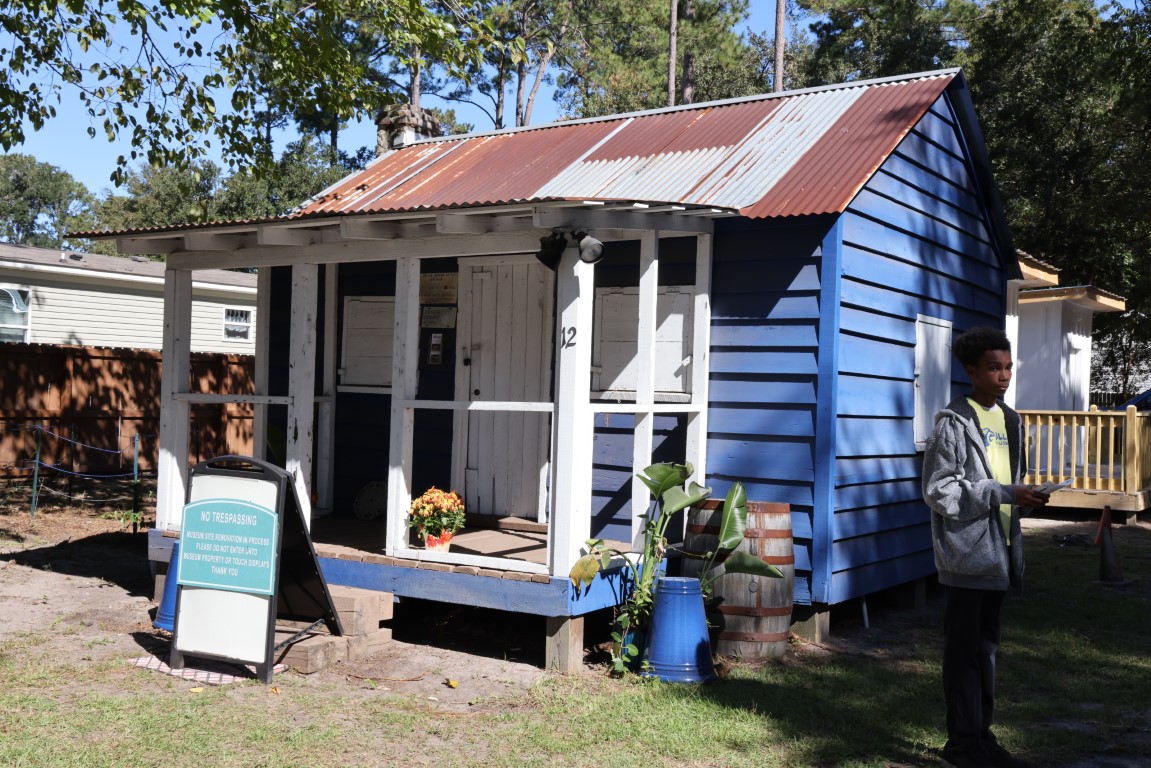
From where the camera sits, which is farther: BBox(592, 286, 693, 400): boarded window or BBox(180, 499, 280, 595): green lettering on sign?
BBox(592, 286, 693, 400): boarded window

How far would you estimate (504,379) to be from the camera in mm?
8570

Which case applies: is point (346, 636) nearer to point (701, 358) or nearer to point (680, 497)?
point (680, 497)

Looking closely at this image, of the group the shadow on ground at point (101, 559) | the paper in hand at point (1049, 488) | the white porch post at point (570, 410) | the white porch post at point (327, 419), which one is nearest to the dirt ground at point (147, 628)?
the shadow on ground at point (101, 559)

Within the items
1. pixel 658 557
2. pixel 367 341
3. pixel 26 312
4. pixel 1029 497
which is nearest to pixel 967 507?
pixel 1029 497

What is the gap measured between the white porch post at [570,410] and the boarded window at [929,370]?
331 cm

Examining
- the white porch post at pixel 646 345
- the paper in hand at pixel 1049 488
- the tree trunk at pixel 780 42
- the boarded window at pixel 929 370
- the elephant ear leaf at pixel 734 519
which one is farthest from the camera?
the tree trunk at pixel 780 42

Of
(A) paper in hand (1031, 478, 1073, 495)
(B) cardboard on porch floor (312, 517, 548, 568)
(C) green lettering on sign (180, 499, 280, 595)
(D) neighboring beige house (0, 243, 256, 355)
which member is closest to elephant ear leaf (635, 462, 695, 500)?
(B) cardboard on porch floor (312, 517, 548, 568)

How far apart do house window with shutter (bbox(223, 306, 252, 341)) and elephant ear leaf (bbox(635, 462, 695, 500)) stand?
58.8 feet

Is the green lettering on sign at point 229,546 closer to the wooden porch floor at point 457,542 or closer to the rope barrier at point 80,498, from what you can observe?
the wooden porch floor at point 457,542

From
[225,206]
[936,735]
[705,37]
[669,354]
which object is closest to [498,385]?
[669,354]

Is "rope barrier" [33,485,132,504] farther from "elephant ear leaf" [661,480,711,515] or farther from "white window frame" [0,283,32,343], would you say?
"elephant ear leaf" [661,480,711,515]

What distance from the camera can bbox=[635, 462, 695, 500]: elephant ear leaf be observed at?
6.57 meters

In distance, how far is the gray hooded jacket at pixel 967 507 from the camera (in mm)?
4383

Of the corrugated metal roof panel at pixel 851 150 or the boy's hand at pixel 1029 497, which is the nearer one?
the boy's hand at pixel 1029 497
